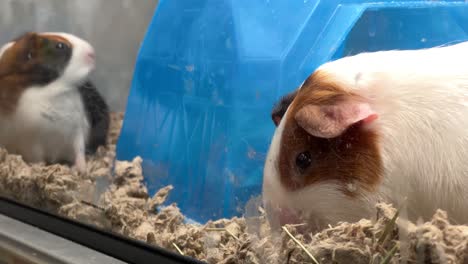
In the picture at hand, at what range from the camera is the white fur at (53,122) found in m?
2.44

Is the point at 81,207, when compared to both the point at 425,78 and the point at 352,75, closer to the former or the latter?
the point at 352,75

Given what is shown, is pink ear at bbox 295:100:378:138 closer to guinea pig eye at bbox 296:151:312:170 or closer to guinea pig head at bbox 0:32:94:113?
guinea pig eye at bbox 296:151:312:170

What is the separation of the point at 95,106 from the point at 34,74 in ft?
0.88

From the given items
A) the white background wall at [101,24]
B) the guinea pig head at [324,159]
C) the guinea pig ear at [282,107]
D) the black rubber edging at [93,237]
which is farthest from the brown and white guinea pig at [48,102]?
the guinea pig head at [324,159]

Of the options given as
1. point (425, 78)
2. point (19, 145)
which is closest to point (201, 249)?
point (425, 78)

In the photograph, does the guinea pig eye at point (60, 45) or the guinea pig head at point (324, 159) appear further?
the guinea pig eye at point (60, 45)

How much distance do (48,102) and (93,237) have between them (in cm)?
101

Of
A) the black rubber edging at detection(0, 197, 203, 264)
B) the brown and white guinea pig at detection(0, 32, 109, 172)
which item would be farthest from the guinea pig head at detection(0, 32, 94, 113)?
the black rubber edging at detection(0, 197, 203, 264)

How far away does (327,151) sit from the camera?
1171 millimetres

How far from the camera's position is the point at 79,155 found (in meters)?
2.48

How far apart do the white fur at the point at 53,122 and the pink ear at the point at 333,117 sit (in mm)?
1458

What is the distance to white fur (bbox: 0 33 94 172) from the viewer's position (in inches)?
96.0

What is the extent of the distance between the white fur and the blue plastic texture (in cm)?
28

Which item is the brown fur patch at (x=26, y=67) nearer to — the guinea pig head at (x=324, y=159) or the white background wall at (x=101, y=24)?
the white background wall at (x=101, y=24)
